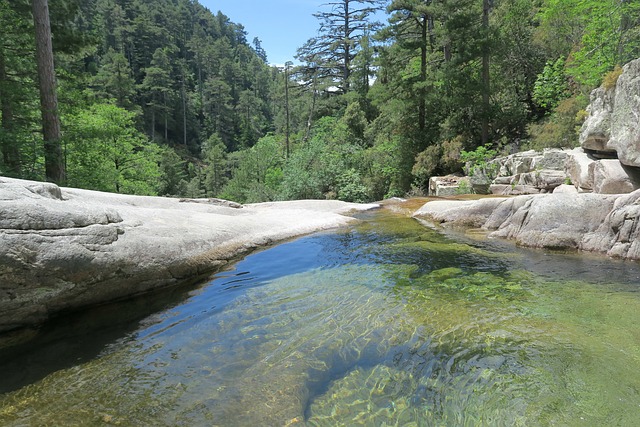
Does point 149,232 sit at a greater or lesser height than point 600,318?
greater

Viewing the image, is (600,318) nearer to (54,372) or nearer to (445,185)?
(54,372)

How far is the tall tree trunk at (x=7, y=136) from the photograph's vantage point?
9773mm

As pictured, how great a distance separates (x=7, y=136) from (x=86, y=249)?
7510 millimetres

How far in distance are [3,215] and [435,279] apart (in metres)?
6.33

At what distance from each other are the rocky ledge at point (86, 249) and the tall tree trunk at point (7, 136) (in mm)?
4724

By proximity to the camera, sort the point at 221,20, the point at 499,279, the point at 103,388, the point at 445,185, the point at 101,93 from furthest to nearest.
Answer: the point at 221,20 < the point at 101,93 < the point at 445,185 < the point at 499,279 < the point at 103,388

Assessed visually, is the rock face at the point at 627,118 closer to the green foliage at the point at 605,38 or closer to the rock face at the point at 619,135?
the rock face at the point at 619,135

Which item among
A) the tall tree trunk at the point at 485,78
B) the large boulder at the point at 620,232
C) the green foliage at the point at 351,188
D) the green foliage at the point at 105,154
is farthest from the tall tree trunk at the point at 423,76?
the green foliage at the point at 105,154

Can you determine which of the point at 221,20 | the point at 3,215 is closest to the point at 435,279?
the point at 3,215

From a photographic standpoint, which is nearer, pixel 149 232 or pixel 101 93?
pixel 149 232

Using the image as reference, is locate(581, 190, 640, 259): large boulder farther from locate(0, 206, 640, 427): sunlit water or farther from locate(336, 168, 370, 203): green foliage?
locate(336, 168, 370, 203): green foliage

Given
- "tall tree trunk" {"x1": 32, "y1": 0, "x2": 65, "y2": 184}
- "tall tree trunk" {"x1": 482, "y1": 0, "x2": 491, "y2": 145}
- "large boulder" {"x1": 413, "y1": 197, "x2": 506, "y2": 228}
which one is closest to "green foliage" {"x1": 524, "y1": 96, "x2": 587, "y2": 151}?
"tall tree trunk" {"x1": 482, "y1": 0, "x2": 491, "y2": 145}

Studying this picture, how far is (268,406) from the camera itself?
315cm

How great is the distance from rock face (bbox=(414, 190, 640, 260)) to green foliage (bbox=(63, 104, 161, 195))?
44.4 feet
